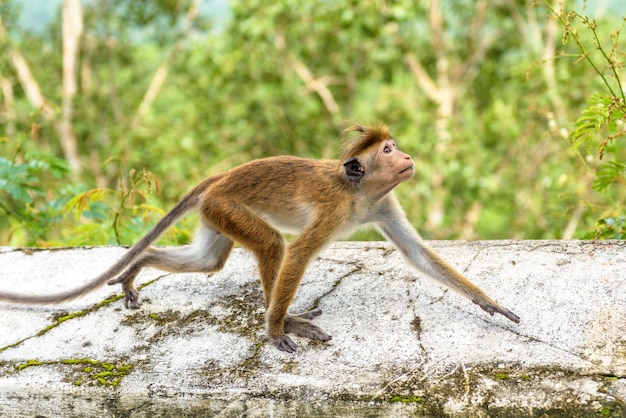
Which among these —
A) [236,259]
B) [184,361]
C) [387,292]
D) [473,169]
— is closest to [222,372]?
[184,361]

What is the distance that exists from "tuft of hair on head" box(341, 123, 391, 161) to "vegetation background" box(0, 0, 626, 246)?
435 cm

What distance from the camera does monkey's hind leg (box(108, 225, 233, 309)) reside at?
3305 mm

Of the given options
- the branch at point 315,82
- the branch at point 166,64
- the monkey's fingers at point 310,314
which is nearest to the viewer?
the monkey's fingers at point 310,314

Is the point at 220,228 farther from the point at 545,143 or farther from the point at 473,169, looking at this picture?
the point at 545,143

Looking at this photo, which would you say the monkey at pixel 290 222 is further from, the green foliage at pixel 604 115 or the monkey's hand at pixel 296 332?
the green foliage at pixel 604 115

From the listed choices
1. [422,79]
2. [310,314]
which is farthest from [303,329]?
[422,79]

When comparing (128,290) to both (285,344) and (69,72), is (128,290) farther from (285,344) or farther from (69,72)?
(69,72)

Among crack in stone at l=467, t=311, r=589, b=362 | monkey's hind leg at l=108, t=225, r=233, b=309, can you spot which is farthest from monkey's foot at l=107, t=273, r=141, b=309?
crack in stone at l=467, t=311, r=589, b=362

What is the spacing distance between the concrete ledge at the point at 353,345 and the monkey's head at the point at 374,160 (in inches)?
20.9

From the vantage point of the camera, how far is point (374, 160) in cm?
290

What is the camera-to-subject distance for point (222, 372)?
2664mm

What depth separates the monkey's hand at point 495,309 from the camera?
2770 mm

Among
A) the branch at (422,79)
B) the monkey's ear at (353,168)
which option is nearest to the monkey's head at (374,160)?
the monkey's ear at (353,168)

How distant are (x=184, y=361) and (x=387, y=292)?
939 mm
